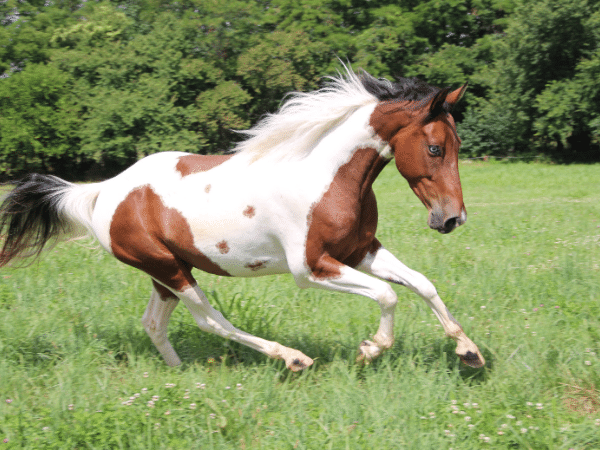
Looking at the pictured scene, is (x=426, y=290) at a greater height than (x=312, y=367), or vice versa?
(x=426, y=290)

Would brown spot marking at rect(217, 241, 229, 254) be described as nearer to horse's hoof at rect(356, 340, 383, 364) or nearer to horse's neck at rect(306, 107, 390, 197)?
horse's neck at rect(306, 107, 390, 197)

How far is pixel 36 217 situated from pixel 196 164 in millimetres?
1525

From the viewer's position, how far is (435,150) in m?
3.39

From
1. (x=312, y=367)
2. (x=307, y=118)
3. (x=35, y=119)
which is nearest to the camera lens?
(x=307, y=118)

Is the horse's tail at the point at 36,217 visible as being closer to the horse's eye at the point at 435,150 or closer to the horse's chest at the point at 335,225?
the horse's chest at the point at 335,225

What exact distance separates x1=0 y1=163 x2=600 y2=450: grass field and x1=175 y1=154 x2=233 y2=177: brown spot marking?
1.27 meters

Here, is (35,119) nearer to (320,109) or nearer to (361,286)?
(320,109)

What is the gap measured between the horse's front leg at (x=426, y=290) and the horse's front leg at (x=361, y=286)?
152 millimetres

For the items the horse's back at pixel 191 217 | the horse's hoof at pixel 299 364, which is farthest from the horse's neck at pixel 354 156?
the horse's hoof at pixel 299 364

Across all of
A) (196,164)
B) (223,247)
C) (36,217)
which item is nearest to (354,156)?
(223,247)

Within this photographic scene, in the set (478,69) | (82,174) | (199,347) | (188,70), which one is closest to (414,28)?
(478,69)

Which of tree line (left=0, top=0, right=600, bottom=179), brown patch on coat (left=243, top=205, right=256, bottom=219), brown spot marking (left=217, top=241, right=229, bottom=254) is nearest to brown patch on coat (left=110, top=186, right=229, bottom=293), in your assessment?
brown spot marking (left=217, top=241, right=229, bottom=254)

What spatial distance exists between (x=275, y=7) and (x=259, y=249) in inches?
1162

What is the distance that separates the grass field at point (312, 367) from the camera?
10.2 feet
